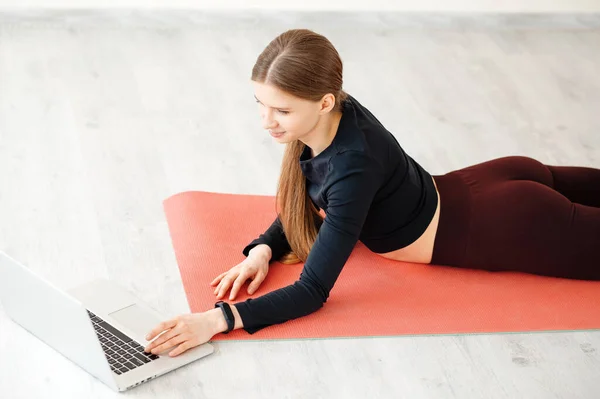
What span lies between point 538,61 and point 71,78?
207cm

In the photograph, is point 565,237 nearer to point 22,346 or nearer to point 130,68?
point 22,346

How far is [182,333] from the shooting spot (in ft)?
7.86

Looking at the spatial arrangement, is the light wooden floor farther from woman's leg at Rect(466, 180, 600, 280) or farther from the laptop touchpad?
woman's leg at Rect(466, 180, 600, 280)

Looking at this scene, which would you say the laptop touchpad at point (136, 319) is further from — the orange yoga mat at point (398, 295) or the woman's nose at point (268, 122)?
the woman's nose at point (268, 122)

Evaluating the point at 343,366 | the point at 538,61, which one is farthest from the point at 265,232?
the point at 538,61

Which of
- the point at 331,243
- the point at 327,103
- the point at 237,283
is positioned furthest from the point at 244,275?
the point at 327,103

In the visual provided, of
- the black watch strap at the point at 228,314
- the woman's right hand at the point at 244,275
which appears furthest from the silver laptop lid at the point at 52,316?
the woman's right hand at the point at 244,275

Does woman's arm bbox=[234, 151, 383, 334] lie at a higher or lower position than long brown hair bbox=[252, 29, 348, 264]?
lower

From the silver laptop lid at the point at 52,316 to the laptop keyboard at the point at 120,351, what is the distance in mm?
55

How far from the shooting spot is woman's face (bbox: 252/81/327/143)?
2340 millimetres

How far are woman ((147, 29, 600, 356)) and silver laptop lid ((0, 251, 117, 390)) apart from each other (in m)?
0.18

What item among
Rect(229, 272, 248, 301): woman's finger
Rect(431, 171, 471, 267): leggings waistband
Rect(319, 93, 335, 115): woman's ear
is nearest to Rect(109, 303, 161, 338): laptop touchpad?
Rect(229, 272, 248, 301): woman's finger

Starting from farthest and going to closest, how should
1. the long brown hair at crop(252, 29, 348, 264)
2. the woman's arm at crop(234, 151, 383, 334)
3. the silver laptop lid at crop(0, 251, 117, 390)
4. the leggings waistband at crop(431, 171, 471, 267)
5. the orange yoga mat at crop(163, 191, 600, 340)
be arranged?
the leggings waistband at crop(431, 171, 471, 267) < the orange yoga mat at crop(163, 191, 600, 340) < the woman's arm at crop(234, 151, 383, 334) < the long brown hair at crop(252, 29, 348, 264) < the silver laptop lid at crop(0, 251, 117, 390)

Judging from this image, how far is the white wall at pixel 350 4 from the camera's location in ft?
14.4
